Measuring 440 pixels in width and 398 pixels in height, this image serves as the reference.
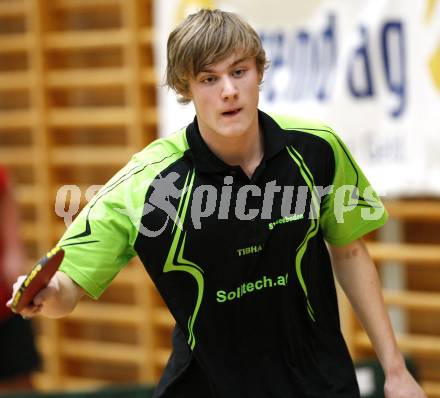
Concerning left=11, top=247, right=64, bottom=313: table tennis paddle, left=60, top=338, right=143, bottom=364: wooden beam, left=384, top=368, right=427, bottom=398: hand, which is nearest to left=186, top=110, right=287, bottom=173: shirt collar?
left=11, top=247, right=64, bottom=313: table tennis paddle

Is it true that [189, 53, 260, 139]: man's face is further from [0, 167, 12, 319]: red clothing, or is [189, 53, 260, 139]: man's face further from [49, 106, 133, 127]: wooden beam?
[49, 106, 133, 127]: wooden beam

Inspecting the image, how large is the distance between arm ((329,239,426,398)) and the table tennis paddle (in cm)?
86

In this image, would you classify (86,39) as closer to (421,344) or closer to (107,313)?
(107,313)

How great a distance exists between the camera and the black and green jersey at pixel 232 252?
7.46 ft

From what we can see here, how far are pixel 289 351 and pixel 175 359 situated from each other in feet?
1.02

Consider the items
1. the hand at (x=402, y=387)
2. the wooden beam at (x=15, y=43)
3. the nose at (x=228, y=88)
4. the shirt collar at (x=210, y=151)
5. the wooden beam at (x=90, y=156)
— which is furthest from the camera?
the wooden beam at (x=15, y=43)

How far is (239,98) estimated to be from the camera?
2.23 metres

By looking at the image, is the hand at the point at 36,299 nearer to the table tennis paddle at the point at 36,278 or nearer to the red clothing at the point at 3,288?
the table tennis paddle at the point at 36,278

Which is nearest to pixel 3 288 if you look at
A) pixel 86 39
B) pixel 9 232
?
pixel 9 232

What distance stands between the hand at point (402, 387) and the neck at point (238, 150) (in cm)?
67

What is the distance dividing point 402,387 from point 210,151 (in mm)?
803

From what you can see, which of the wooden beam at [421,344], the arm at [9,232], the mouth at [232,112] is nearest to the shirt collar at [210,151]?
the mouth at [232,112]

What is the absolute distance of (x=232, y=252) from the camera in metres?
2.29

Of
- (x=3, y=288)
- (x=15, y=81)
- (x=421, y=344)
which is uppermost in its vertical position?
(x=15, y=81)
